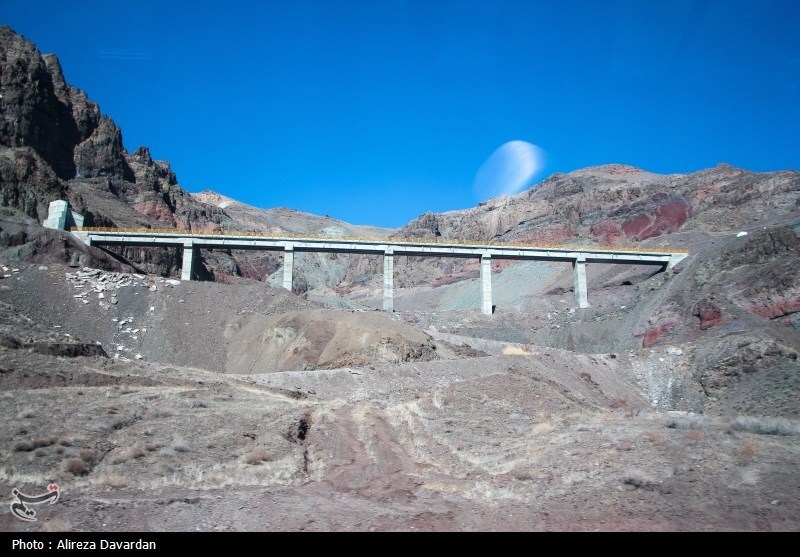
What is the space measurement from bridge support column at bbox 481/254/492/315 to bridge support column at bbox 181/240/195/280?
32647 mm

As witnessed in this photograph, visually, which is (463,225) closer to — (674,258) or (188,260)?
(674,258)

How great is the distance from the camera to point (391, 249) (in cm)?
6481

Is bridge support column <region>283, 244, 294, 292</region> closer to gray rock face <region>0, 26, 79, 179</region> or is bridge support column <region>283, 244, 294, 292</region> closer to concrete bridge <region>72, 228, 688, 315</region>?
concrete bridge <region>72, 228, 688, 315</region>

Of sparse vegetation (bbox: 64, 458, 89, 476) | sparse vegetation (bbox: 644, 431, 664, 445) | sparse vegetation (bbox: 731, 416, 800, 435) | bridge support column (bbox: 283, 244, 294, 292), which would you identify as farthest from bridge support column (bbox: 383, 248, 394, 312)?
sparse vegetation (bbox: 64, 458, 89, 476)

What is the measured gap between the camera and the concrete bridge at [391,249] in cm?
5969

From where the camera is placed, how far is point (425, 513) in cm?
897

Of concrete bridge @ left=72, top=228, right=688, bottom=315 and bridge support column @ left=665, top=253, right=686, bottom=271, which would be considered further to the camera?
bridge support column @ left=665, top=253, right=686, bottom=271

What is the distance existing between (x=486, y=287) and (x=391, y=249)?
12020mm

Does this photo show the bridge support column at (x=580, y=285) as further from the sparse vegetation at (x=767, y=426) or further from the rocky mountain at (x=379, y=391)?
Result: the sparse vegetation at (x=767, y=426)

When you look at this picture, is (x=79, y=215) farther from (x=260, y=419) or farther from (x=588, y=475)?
(x=588, y=475)

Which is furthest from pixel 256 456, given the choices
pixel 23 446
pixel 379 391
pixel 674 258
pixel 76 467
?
pixel 674 258

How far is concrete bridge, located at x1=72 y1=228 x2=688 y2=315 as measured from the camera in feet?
196
